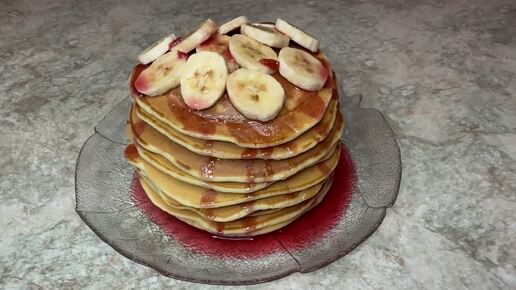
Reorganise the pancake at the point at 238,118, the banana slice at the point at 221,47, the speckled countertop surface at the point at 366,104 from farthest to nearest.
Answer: the speckled countertop surface at the point at 366,104 → the banana slice at the point at 221,47 → the pancake at the point at 238,118

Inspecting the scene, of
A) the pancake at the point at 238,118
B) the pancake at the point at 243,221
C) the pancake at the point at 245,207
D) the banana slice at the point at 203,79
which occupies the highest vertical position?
the banana slice at the point at 203,79

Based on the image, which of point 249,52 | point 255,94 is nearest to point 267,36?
point 249,52

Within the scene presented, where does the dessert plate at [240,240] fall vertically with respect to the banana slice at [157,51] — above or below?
below

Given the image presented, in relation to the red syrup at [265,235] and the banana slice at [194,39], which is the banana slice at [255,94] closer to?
the banana slice at [194,39]

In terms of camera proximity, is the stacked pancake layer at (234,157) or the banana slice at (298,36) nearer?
the stacked pancake layer at (234,157)

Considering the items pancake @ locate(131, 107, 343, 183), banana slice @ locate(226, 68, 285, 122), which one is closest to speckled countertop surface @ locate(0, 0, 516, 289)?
pancake @ locate(131, 107, 343, 183)

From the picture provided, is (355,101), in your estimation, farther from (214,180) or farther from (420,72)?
(214,180)

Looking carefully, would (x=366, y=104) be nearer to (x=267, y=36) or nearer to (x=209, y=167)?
(x=267, y=36)

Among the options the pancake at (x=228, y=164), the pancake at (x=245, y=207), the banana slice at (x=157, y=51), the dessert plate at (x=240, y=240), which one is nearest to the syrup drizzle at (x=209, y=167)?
the pancake at (x=228, y=164)

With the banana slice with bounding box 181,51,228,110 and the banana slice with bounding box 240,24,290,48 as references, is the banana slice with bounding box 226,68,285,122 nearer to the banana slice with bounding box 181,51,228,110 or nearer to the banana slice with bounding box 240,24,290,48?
the banana slice with bounding box 181,51,228,110
